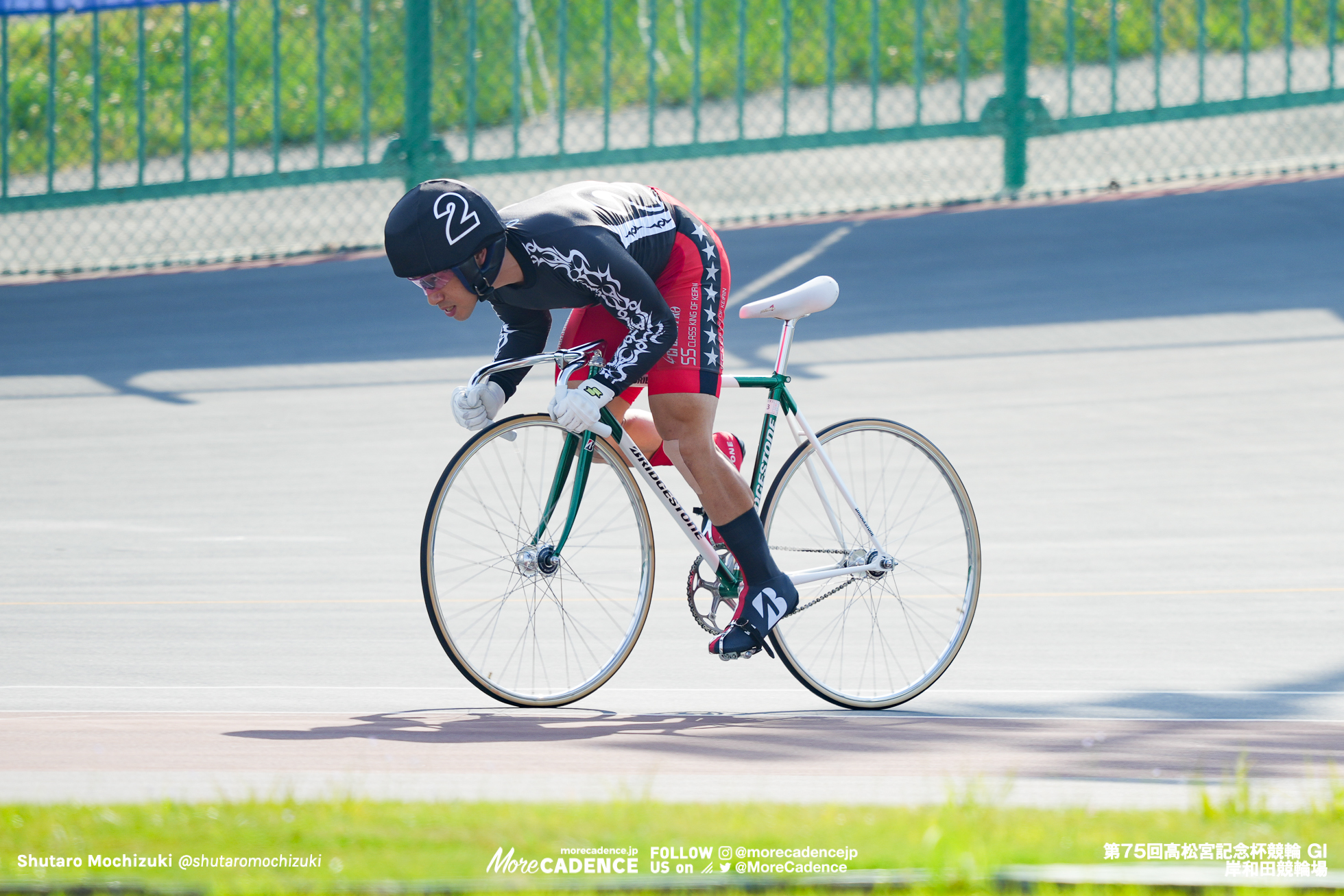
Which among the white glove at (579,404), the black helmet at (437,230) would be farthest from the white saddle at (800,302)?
the black helmet at (437,230)

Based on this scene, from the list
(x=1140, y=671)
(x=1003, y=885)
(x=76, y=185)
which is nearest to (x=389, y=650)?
(x=1140, y=671)

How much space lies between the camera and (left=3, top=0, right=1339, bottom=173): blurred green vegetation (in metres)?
11.1

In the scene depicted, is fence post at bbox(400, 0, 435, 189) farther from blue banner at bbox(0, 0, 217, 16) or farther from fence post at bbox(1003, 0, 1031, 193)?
fence post at bbox(1003, 0, 1031, 193)

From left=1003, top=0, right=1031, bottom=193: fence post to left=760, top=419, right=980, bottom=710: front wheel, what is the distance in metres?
6.37

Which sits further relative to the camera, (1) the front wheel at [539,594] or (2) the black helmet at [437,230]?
(1) the front wheel at [539,594]

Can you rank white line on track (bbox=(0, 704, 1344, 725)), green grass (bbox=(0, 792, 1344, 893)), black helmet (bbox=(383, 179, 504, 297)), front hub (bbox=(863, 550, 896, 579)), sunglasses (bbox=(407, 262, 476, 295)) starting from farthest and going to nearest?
1. front hub (bbox=(863, 550, 896, 579))
2. white line on track (bbox=(0, 704, 1344, 725))
3. sunglasses (bbox=(407, 262, 476, 295))
4. black helmet (bbox=(383, 179, 504, 297))
5. green grass (bbox=(0, 792, 1344, 893))

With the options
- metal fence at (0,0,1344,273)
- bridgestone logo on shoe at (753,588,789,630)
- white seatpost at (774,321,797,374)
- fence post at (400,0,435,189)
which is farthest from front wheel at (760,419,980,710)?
fence post at (400,0,435,189)

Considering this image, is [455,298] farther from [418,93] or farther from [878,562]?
[418,93]

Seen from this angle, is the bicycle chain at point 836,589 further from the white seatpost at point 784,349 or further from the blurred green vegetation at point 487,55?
the blurred green vegetation at point 487,55

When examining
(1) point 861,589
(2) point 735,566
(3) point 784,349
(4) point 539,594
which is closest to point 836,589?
(1) point 861,589

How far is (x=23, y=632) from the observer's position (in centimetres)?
566

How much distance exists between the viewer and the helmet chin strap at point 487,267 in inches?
162

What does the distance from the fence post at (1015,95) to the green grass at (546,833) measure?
28.4 feet

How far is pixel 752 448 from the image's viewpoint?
8.37m
